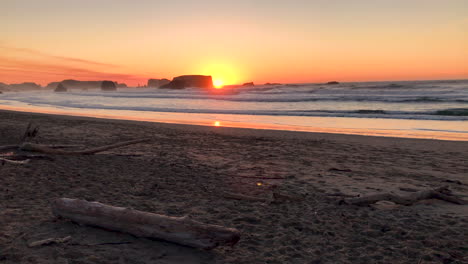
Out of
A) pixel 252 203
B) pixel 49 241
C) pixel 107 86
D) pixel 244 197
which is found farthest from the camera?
pixel 107 86

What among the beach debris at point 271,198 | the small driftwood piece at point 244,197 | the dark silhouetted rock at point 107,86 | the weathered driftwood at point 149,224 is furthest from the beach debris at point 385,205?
the dark silhouetted rock at point 107,86

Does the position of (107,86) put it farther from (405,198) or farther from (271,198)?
(405,198)

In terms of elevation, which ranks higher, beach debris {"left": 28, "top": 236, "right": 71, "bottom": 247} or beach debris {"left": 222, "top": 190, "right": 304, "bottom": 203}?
beach debris {"left": 28, "top": 236, "right": 71, "bottom": 247}

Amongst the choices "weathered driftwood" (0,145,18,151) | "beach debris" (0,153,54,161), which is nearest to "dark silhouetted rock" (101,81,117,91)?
"weathered driftwood" (0,145,18,151)

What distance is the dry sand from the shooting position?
3.63 metres

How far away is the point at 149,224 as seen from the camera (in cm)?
379

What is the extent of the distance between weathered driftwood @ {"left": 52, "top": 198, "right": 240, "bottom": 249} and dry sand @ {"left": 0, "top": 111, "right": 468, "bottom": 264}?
0.33 ft

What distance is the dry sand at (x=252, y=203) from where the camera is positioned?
11.9ft

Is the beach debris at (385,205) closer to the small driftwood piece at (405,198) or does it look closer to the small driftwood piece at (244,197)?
the small driftwood piece at (405,198)

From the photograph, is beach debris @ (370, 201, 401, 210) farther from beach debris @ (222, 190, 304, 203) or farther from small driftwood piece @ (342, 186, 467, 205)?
beach debris @ (222, 190, 304, 203)

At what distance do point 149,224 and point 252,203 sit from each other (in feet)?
6.76

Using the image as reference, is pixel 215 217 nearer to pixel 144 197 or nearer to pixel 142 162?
pixel 144 197

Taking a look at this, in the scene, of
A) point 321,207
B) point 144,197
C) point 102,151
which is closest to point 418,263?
point 321,207

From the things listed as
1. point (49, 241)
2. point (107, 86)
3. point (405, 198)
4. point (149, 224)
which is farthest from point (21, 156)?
point (107, 86)
